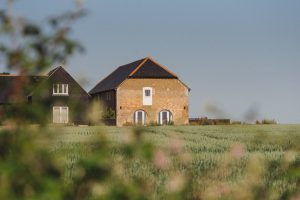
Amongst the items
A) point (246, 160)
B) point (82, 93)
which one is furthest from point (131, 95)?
point (246, 160)

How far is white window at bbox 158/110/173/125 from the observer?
2201 inches

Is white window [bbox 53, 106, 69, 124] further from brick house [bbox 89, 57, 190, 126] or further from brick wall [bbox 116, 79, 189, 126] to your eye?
brick wall [bbox 116, 79, 189, 126]

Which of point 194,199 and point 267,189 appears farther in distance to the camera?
point 267,189

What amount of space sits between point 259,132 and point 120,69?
60.6 metres

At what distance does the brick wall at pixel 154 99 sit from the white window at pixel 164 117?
33 centimetres

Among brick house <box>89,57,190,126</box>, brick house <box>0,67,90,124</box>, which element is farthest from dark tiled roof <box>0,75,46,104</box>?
brick house <box>89,57,190,126</box>

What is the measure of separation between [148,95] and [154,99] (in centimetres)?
74

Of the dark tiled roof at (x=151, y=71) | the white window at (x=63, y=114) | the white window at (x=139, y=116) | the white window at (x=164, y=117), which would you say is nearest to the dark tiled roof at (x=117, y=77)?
the dark tiled roof at (x=151, y=71)

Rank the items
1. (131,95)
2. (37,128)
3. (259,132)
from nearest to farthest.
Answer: (37,128), (259,132), (131,95)

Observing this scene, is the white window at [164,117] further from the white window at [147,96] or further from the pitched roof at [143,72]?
the pitched roof at [143,72]

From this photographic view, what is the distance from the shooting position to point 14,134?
295 centimetres

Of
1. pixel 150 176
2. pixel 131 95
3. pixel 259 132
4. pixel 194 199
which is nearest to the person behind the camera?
pixel 259 132

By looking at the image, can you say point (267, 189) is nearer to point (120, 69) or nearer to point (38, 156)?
point (38, 156)

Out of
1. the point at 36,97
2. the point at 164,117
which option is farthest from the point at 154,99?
the point at 36,97
